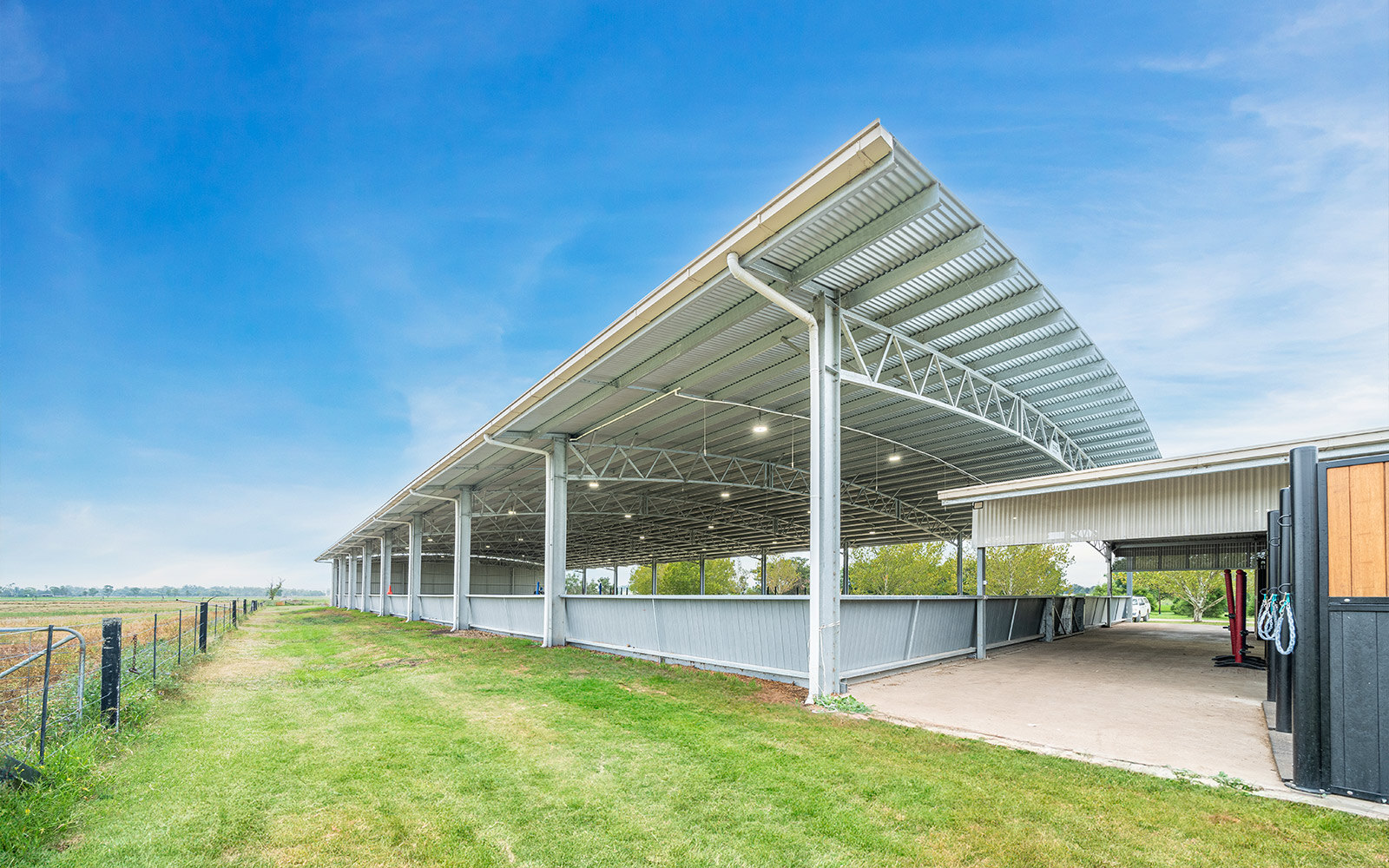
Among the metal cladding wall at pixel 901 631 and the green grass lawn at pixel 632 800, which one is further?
the metal cladding wall at pixel 901 631

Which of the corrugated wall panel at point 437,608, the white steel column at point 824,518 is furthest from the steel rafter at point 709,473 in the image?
the white steel column at point 824,518

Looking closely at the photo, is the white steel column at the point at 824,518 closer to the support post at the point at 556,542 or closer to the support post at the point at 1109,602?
the support post at the point at 556,542

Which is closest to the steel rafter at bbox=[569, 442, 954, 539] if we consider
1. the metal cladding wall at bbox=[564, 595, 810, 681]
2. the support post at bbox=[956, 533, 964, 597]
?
the support post at bbox=[956, 533, 964, 597]

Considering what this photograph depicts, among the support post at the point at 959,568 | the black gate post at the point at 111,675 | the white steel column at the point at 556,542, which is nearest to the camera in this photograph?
the black gate post at the point at 111,675

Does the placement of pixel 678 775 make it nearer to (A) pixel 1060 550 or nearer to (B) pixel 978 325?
(B) pixel 978 325

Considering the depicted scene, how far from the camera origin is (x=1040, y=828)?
479 cm

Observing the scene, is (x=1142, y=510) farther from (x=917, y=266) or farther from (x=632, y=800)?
(x=632, y=800)

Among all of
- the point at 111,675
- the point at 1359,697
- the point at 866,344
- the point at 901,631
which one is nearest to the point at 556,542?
the point at 901,631

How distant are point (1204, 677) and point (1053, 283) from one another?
775 centimetres

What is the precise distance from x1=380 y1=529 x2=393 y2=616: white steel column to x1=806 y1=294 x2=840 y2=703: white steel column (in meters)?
34.5

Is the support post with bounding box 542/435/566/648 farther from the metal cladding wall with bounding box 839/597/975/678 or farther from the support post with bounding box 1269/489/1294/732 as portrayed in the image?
the support post with bounding box 1269/489/1294/732

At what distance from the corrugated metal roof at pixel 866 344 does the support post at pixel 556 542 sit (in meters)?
0.98

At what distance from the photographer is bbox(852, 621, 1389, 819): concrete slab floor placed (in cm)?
661

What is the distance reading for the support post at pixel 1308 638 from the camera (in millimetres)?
5492
